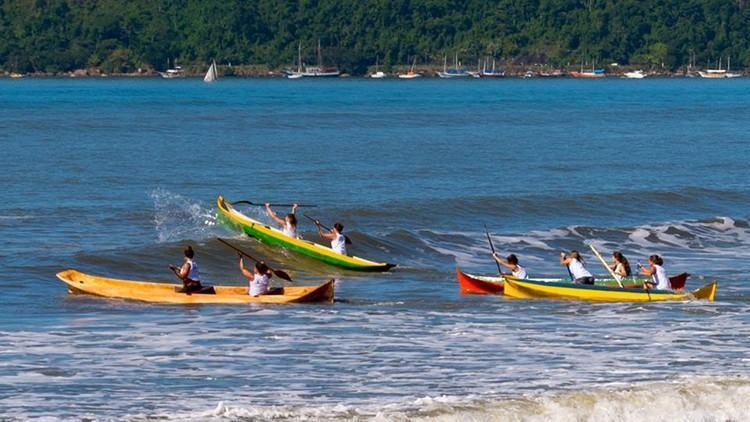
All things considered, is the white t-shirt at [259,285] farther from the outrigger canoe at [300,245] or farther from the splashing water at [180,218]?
the splashing water at [180,218]

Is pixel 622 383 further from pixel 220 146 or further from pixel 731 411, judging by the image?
pixel 220 146

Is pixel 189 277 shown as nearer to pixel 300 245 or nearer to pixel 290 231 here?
pixel 300 245

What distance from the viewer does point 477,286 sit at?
31750mm

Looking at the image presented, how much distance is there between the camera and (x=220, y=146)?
81.8m

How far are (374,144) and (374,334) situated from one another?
192 feet

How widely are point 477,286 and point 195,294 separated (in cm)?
609

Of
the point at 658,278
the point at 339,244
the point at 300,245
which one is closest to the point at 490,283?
the point at 658,278

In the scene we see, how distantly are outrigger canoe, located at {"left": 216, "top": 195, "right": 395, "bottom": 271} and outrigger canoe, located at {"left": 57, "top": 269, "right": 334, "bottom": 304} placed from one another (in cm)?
563

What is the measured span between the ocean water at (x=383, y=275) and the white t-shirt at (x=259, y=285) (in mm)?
613

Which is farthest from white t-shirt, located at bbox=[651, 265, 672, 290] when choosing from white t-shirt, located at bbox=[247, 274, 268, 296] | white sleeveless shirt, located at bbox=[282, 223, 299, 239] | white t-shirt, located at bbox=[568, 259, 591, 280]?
white sleeveless shirt, located at bbox=[282, 223, 299, 239]

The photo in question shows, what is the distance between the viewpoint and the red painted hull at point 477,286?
3162 cm

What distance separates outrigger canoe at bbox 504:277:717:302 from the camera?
30.1 metres

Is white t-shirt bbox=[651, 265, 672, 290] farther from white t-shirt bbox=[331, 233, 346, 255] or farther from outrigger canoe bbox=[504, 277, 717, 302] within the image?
white t-shirt bbox=[331, 233, 346, 255]

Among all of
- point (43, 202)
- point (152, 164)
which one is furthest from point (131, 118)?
point (43, 202)
